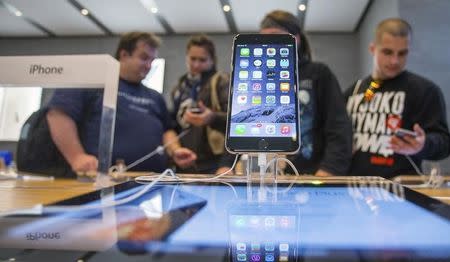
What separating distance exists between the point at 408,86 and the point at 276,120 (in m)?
0.79

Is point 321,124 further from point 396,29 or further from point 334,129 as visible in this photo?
point 396,29

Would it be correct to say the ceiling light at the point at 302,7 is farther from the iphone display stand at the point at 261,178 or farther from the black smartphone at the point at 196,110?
A: the iphone display stand at the point at 261,178

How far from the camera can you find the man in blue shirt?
687mm

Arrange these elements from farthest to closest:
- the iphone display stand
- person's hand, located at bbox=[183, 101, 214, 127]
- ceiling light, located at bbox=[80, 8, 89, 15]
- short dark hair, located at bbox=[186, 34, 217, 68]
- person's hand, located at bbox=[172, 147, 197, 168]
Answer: ceiling light, located at bbox=[80, 8, 89, 15], short dark hair, located at bbox=[186, 34, 217, 68], person's hand, located at bbox=[183, 101, 214, 127], person's hand, located at bbox=[172, 147, 197, 168], the iphone display stand

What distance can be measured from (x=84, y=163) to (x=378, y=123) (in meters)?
0.83

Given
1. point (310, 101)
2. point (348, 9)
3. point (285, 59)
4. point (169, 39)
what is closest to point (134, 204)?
point (285, 59)

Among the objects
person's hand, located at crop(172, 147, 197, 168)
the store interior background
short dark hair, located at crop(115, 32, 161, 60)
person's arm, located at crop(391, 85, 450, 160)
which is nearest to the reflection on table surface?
person's hand, located at crop(172, 147, 197, 168)

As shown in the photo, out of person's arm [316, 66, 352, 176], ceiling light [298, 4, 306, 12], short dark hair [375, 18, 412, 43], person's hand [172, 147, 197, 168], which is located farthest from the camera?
ceiling light [298, 4, 306, 12]

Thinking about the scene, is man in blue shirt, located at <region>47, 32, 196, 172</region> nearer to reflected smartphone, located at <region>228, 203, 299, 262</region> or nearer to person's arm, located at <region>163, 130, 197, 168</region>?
person's arm, located at <region>163, 130, 197, 168</region>

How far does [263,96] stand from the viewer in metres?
0.50

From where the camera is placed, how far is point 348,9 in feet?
10.3

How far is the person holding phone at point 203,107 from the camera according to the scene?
107 centimetres

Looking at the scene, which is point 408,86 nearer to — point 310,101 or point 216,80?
point 310,101

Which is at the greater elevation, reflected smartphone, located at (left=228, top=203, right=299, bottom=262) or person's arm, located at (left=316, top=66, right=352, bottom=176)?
person's arm, located at (left=316, top=66, right=352, bottom=176)
